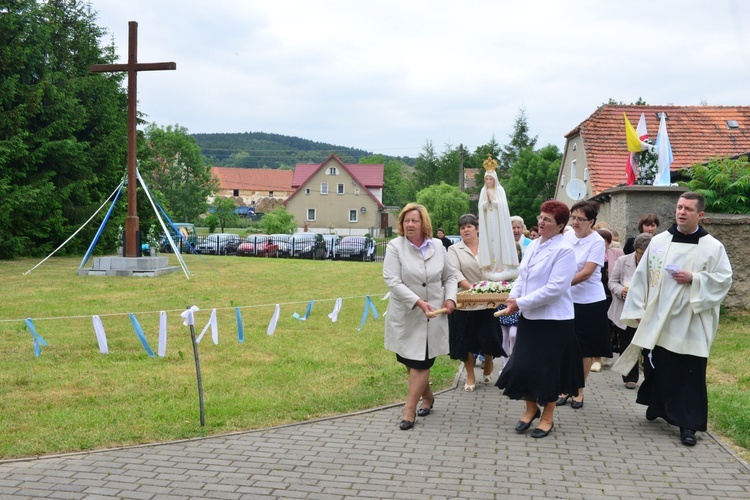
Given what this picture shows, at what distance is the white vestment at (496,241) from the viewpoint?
27.8 ft

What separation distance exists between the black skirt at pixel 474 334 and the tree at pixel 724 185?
6362mm

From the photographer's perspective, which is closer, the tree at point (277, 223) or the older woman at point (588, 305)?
the older woman at point (588, 305)

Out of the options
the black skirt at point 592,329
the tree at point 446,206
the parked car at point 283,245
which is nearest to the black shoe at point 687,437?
the black skirt at point 592,329

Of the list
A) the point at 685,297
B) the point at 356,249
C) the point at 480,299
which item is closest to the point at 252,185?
the point at 356,249

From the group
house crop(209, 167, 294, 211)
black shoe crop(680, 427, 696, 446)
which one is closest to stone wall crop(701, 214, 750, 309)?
black shoe crop(680, 427, 696, 446)

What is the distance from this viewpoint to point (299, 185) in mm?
79125

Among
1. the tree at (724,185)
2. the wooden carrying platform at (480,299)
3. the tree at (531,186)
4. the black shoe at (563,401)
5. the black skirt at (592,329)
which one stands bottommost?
the black shoe at (563,401)

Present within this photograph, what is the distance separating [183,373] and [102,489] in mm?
3714

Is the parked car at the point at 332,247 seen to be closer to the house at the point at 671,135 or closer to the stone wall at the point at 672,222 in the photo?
the house at the point at 671,135

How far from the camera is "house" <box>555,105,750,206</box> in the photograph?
27.9m

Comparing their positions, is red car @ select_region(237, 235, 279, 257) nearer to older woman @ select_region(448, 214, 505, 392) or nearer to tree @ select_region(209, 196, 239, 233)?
tree @ select_region(209, 196, 239, 233)

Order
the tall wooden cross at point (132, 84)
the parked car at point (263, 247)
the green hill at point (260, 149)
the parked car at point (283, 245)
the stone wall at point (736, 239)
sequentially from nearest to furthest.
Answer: the stone wall at point (736, 239) < the tall wooden cross at point (132, 84) < the parked car at point (283, 245) < the parked car at point (263, 247) < the green hill at point (260, 149)

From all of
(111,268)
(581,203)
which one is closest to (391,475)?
(581,203)

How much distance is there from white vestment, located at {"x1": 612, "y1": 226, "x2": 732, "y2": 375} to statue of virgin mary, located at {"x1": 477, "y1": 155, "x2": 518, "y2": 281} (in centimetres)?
217
